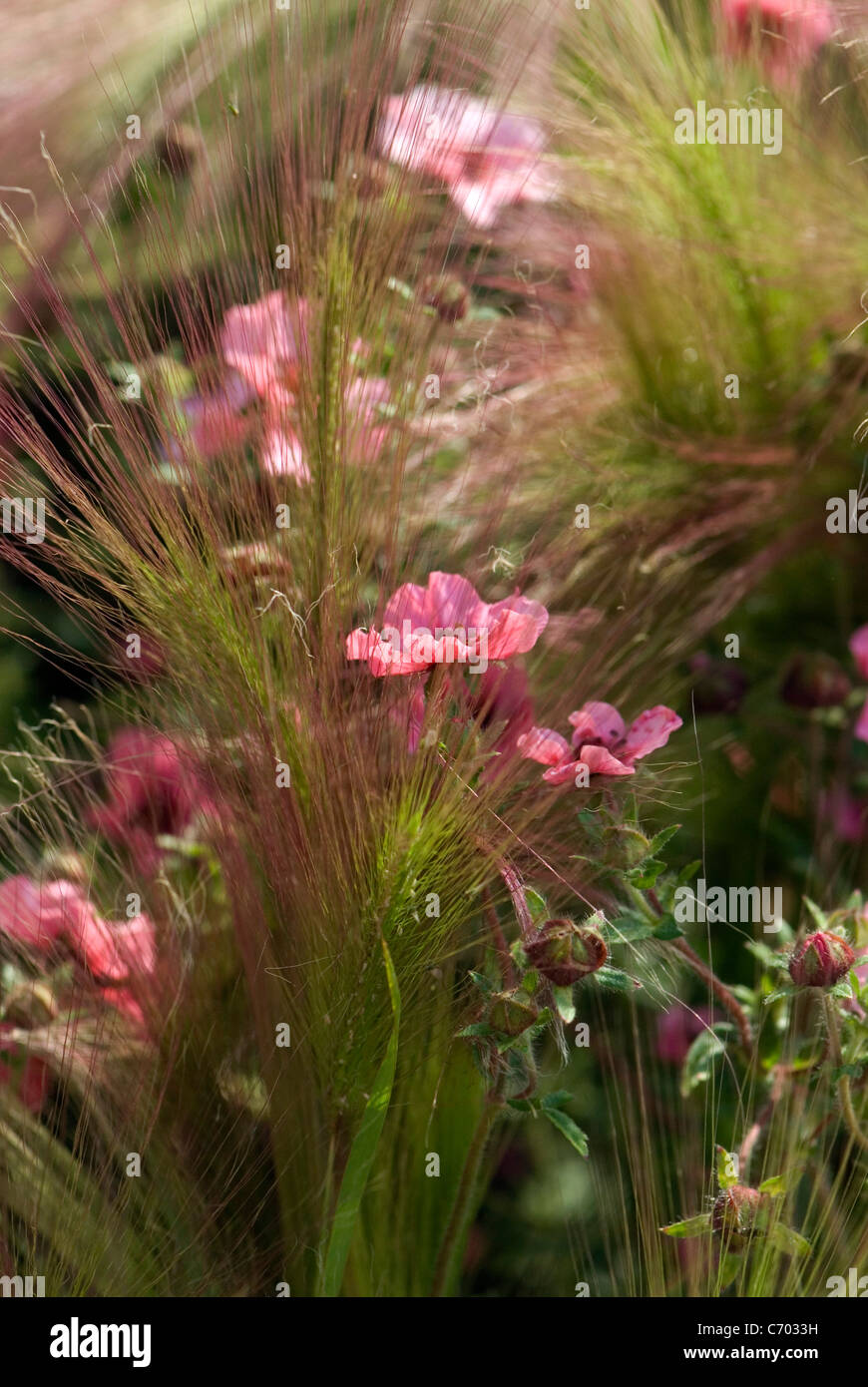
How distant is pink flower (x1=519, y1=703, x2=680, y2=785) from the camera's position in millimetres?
435

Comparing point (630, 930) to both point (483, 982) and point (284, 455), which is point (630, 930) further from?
point (284, 455)

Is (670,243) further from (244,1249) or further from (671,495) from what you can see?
(244,1249)

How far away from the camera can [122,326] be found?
0.42 meters

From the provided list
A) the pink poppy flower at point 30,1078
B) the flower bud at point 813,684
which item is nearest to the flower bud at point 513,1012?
the pink poppy flower at point 30,1078

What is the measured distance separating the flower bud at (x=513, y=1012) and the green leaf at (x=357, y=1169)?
4cm

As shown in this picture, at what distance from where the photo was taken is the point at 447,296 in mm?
504

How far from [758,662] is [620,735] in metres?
0.27

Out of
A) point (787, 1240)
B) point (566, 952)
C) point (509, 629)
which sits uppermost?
point (509, 629)

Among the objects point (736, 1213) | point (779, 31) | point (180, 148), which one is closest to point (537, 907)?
point (736, 1213)

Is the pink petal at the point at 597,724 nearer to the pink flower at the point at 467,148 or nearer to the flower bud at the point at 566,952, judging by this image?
the flower bud at the point at 566,952

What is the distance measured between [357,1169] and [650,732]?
19 centimetres

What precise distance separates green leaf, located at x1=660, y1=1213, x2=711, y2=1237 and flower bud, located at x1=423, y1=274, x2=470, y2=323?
1.15 ft

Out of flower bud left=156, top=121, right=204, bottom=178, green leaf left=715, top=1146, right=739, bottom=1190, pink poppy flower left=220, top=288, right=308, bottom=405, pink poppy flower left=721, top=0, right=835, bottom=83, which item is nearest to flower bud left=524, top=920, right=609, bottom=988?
green leaf left=715, top=1146, right=739, bottom=1190
